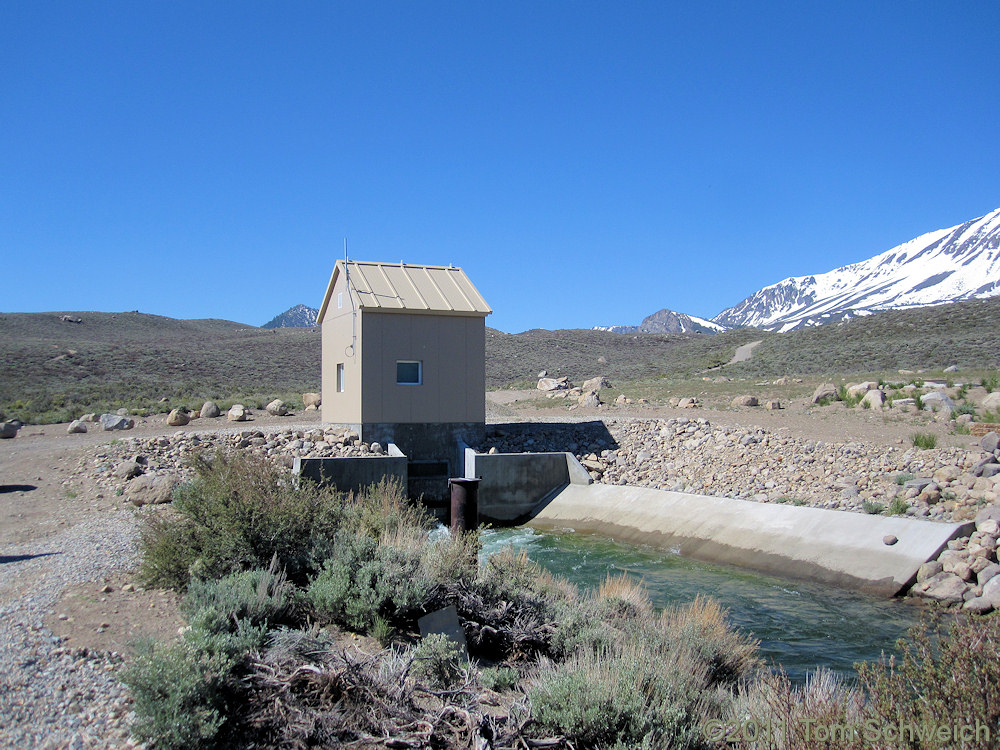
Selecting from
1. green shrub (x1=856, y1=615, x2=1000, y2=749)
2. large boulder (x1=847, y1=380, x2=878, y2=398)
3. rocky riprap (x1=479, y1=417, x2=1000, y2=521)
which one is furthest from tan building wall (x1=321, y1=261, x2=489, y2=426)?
green shrub (x1=856, y1=615, x2=1000, y2=749)

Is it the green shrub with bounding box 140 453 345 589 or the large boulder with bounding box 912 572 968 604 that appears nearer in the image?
the green shrub with bounding box 140 453 345 589

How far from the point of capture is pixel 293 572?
23.2ft

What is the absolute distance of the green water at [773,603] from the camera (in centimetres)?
849

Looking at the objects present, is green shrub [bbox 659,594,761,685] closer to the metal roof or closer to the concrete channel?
the concrete channel

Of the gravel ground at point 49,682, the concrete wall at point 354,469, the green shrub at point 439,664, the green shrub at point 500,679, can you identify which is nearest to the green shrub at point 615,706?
the green shrub at point 500,679

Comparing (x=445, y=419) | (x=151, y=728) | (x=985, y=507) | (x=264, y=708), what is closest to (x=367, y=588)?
(x=264, y=708)

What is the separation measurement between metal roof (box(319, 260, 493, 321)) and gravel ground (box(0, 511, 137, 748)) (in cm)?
1200

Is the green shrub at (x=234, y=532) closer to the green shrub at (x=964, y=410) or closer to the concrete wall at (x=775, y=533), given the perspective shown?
the concrete wall at (x=775, y=533)

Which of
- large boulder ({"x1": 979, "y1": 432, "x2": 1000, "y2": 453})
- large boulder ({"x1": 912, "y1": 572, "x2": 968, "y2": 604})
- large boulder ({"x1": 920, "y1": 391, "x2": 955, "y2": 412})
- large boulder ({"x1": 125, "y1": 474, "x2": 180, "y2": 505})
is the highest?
large boulder ({"x1": 920, "y1": 391, "x2": 955, "y2": 412})

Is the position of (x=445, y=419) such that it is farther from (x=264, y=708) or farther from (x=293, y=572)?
(x=264, y=708)

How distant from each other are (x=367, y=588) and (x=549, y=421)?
17424 mm

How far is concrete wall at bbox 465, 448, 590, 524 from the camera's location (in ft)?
59.4

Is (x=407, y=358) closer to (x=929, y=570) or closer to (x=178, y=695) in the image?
(x=929, y=570)

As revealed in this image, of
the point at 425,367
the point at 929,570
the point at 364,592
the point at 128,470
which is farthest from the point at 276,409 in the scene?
the point at 929,570
